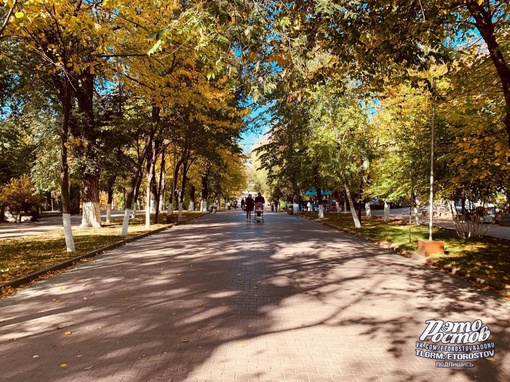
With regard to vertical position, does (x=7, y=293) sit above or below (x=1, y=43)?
Answer: below

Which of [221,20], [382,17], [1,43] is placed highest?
[1,43]

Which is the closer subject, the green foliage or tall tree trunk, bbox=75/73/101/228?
tall tree trunk, bbox=75/73/101/228

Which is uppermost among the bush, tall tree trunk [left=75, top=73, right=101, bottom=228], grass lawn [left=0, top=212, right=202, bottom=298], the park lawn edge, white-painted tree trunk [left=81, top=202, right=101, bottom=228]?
tall tree trunk [left=75, top=73, right=101, bottom=228]

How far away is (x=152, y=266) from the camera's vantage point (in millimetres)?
9250

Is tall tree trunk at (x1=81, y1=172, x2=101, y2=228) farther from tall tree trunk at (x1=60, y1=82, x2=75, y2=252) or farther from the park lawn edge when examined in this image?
A: the park lawn edge

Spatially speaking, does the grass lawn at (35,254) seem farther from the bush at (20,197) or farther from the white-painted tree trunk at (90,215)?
the bush at (20,197)

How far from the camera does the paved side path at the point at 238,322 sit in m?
3.81

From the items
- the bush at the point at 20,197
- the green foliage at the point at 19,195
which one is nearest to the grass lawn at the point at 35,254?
the green foliage at the point at 19,195

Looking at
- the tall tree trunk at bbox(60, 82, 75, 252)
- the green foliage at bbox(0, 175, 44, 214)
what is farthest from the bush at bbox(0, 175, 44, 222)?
the tall tree trunk at bbox(60, 82, 75, 252)

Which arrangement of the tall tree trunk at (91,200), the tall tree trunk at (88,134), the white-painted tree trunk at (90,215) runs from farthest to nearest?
1. the white-painted tree trunk at (90,215)
2. the tall tree trunk at (91,200)
3. the tall tree trunk at (88,134)

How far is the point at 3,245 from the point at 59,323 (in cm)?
1019

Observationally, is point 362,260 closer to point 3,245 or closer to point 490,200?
point 490,200

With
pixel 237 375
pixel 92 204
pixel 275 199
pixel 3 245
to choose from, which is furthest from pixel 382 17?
pixel 275 199

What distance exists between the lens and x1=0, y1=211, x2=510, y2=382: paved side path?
3.81 m
